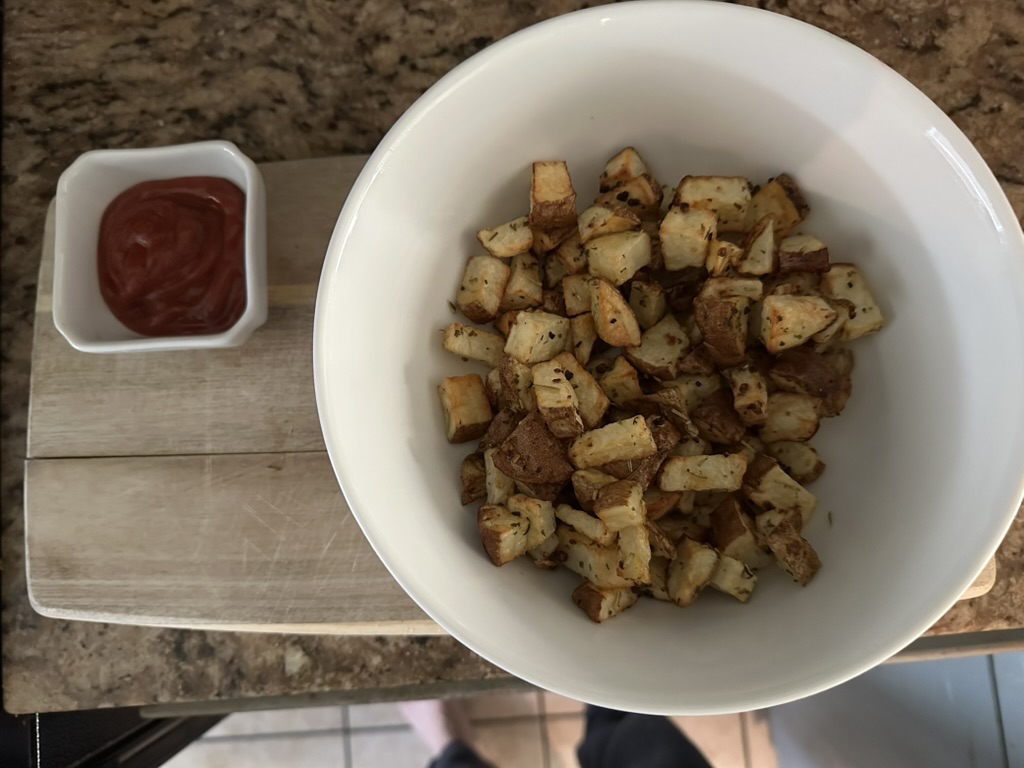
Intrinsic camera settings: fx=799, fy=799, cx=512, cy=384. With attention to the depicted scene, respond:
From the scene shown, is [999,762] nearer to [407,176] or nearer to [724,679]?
[724,679]

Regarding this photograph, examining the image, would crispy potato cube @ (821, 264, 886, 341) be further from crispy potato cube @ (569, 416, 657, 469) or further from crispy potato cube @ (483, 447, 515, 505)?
crispy potato cube @ (483, 447, 515, 505)

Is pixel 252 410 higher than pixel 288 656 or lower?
higher

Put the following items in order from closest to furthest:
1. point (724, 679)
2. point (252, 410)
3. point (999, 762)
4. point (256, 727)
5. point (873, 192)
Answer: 1. point (724, 679)
2. point (873, 192)
3. point (252, 410)
4. point (999, 762)
5. point (256, 727)

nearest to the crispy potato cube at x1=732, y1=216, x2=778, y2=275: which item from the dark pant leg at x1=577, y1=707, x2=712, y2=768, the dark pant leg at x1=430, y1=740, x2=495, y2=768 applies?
the dark pant leg at x1=577, y1=707, x2=712, y2=768

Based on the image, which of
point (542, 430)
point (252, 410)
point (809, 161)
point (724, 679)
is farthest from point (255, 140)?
point (724, 679)

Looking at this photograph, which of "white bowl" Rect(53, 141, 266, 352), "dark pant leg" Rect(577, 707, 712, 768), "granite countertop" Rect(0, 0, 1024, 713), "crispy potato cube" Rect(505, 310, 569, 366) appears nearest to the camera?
"crispy potato cube" Rect(505, 310, 569, 366)

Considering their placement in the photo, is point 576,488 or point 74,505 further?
point 74,505

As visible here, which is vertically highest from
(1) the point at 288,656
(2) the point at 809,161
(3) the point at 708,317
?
(2) the point at 809,161

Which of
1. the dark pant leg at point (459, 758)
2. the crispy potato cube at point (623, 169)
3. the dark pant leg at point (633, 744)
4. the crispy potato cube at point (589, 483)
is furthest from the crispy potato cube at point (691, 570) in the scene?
the dark pant leg at point (459, 758)
